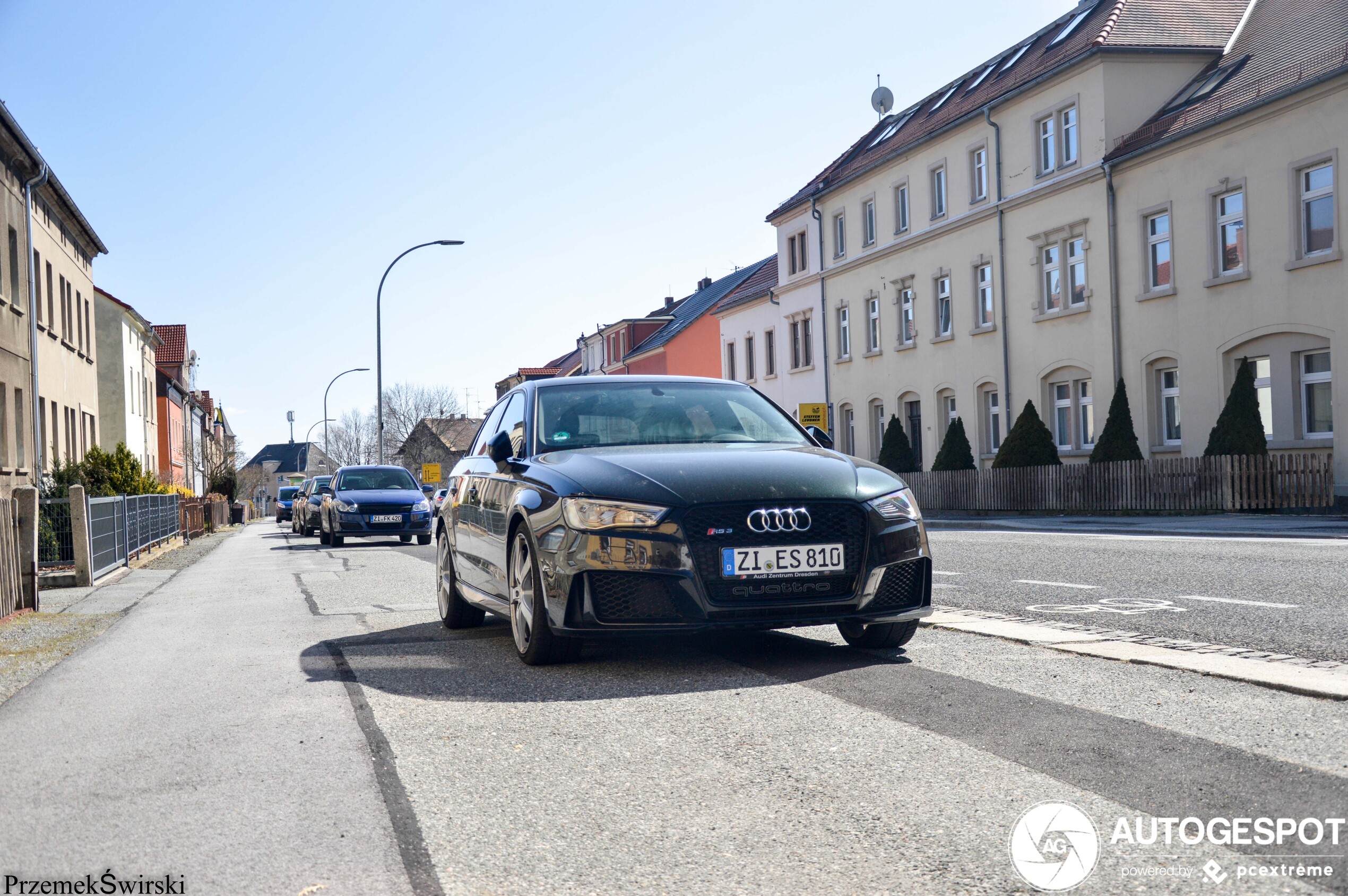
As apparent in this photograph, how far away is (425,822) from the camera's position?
3.83 m

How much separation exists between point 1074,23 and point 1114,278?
8712mm

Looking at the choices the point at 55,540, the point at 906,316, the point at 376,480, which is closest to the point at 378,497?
the point at 376,480

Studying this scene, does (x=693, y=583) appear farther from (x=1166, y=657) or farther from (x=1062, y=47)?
(x=1062, y=47)

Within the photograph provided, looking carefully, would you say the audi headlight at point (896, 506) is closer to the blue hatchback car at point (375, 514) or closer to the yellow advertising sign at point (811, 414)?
the blue hatchback car at point (375, 514)

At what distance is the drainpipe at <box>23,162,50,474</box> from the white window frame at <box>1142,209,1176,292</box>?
23.9m

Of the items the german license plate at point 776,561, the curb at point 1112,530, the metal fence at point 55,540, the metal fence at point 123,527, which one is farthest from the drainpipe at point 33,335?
the german license plate at point 776,561

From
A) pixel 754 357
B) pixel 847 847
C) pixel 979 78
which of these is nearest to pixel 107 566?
pixel 847 847

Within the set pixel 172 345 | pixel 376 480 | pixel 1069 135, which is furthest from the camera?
pixel 172 345

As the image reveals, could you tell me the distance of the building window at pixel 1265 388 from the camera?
25875mm

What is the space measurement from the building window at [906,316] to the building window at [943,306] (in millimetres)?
1487

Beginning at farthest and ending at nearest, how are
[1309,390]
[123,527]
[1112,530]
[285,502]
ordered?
[285,502]
[1309,390]
[1112,530]
[123,527]

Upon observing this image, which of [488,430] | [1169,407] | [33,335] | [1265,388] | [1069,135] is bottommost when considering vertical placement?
[488,430]

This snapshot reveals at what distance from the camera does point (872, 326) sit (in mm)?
42969

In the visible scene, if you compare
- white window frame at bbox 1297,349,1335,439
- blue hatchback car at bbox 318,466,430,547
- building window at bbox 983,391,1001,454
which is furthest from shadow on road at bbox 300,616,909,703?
building window at bbox 983,391,1001,454
